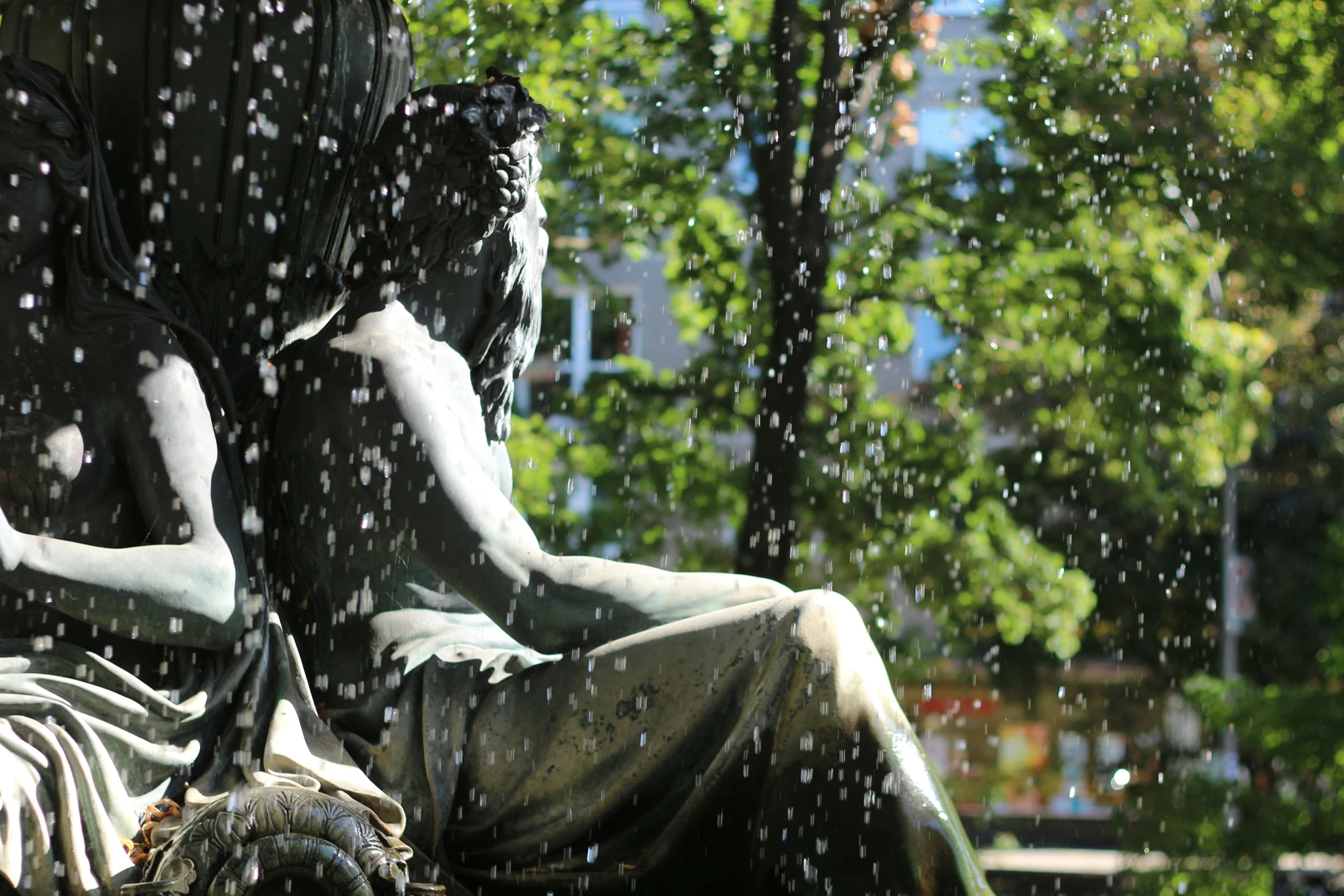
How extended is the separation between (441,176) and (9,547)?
1086mm

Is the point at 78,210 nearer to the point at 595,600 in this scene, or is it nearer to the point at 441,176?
the point at 441,176

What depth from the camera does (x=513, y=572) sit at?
3.04m

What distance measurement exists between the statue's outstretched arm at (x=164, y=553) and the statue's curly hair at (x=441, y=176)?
19.7 inches

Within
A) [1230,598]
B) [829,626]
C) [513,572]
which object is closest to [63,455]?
[513,572]

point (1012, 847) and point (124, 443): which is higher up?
point (124, 443)

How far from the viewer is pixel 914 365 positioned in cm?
2361

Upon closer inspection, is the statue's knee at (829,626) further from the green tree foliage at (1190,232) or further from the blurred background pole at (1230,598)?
the blurred background pole at (1230,598)

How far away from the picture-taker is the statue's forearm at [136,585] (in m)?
2.89

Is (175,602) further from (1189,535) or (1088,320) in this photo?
(1189,535)

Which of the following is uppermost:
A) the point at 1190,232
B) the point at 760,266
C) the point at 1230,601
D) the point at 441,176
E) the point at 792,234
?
the point at 1190,232

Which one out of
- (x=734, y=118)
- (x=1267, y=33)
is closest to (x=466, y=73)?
(x=734, y=118)

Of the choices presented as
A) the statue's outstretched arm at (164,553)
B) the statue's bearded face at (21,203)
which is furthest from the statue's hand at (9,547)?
the statue's bearded face at (21,203)

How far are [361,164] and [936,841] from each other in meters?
1.80

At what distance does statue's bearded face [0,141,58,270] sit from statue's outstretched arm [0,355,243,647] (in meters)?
0.35
